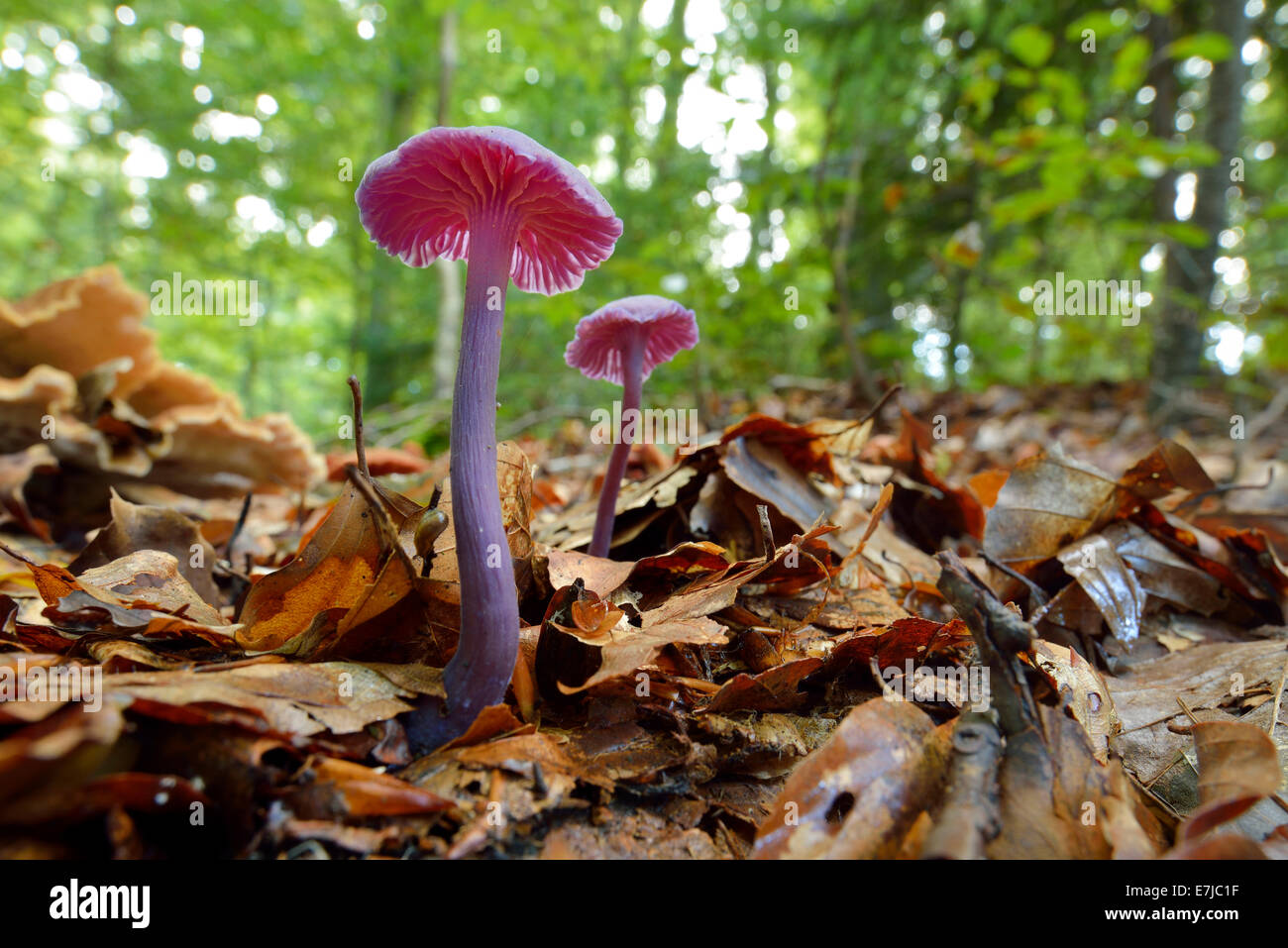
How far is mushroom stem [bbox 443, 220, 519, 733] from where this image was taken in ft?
3.83

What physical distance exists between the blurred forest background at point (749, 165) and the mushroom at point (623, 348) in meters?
1.34

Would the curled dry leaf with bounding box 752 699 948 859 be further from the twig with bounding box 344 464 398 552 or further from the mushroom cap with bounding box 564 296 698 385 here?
the mushroom cap with bounding box 564 296 698 385

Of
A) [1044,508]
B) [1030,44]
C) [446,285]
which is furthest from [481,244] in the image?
[446,285]

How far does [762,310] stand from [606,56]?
4.09 metres

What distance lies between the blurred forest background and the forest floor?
1.86 m

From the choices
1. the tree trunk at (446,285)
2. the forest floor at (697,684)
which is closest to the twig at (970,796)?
the forest floor at (697,684)

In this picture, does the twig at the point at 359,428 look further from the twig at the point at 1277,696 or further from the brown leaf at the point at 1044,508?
the twig at the point at 1277,696

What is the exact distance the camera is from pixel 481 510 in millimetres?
1246

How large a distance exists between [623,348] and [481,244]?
563 mm

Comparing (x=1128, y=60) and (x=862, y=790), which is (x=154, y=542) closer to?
(x=862, y=790)

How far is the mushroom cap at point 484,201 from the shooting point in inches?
49.0

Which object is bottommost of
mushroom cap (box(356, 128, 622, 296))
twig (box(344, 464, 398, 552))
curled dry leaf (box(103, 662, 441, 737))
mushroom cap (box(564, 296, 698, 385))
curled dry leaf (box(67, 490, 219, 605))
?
curled dry leaf (box(103, 662, 441, 737))

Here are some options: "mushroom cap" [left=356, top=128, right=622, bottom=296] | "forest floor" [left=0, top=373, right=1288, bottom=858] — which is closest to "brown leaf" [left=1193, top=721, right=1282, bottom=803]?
"forest floor" [left=0, top=373, right=1288, bottom=858]

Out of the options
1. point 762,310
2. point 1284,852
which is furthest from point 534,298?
point 1284,852
